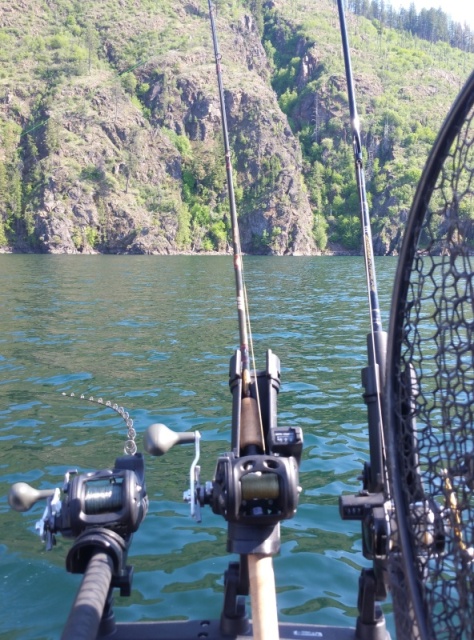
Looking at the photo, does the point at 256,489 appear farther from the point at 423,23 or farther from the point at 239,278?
the point at 423,23

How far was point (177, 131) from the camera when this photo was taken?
116m

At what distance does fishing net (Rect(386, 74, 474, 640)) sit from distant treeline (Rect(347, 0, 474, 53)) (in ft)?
600

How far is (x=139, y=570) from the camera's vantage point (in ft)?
17.9

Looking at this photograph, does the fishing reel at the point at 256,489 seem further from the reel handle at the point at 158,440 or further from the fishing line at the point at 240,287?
the fishing line at the point at 240,287

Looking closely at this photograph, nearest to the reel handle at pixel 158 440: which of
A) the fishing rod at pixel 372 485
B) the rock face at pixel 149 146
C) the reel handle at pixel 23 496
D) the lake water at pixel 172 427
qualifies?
the reel handle at pixel 23 496

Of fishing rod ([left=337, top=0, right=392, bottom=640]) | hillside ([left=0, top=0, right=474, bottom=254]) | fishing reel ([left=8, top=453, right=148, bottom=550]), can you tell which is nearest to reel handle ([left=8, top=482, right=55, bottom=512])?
fishing reel ([left=8, top=453, right=148, bottom=550])

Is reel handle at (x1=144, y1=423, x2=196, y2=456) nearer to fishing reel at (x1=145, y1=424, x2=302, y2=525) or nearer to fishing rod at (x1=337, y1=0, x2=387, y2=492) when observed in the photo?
fishing reel at (x1=145, y1=424, x2=302, y2=525)

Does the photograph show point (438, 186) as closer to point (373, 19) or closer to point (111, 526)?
point (111, 526)

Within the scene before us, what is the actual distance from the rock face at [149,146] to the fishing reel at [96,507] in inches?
3477

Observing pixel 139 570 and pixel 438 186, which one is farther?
pixel 139 570

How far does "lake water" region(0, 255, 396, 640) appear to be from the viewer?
16.8 ft

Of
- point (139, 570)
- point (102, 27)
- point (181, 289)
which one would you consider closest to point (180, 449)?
point (139, 570)

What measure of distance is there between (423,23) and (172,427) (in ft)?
600

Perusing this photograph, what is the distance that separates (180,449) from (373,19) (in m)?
188
